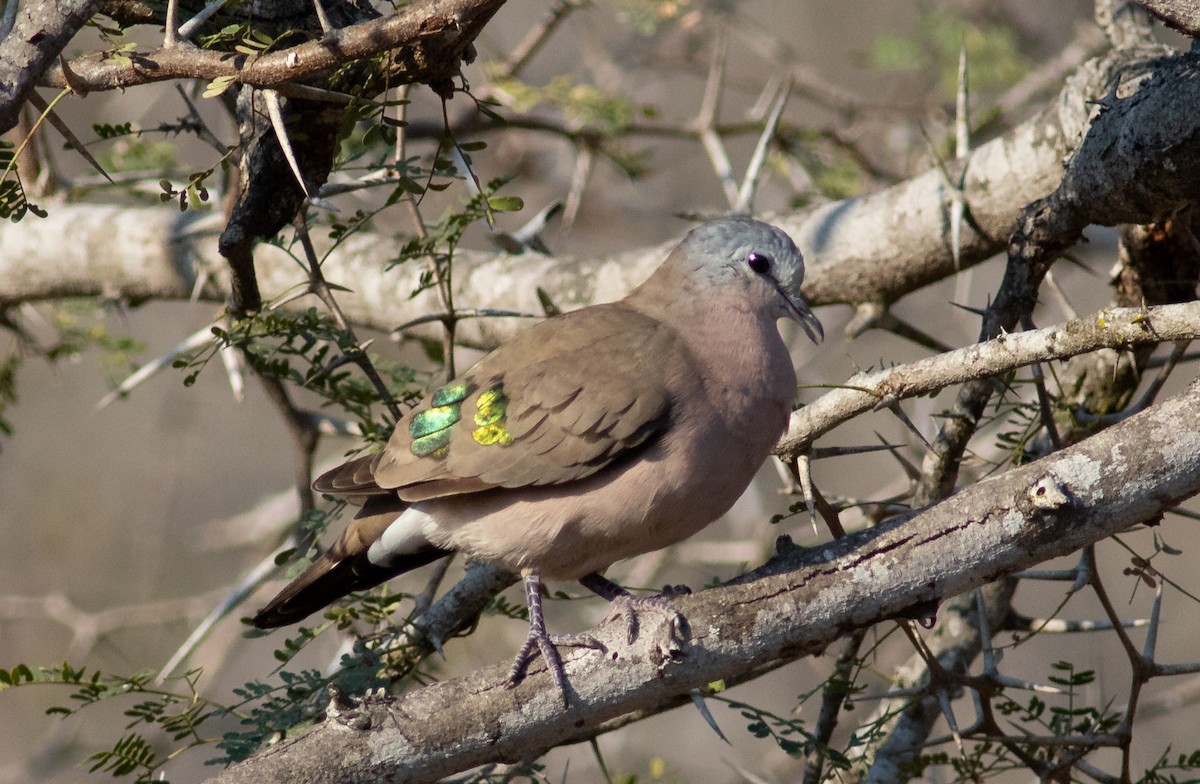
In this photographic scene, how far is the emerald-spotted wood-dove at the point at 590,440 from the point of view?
330 cm

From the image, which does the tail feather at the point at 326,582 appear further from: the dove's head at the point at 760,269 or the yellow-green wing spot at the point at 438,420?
the dove's head at the point at 760,269

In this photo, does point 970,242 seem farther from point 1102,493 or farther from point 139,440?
point 139,440

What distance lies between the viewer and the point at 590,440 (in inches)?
131

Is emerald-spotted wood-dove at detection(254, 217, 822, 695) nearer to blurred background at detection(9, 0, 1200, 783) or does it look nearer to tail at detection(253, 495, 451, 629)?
tail at detection(253, 495, 451, 629)

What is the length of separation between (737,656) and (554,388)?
3.50 ft

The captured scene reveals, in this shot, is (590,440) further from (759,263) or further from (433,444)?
(759,263)

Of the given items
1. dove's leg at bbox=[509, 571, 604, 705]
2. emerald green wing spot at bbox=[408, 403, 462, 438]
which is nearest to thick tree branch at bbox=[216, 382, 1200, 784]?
dove's leg at bbox=[509, 571, 604, 705]

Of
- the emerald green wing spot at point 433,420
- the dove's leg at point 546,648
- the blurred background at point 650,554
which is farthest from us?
the blurred background at point 650,554

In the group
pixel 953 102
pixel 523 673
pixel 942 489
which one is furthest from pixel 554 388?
pixel 953 102

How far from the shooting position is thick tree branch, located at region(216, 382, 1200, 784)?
2576 mm

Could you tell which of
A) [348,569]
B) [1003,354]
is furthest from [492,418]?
[1003,354]

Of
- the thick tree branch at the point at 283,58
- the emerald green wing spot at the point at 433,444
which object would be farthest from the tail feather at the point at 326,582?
the thick tree branch at the point at 283,58

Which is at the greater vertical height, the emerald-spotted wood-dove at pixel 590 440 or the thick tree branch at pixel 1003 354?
the emerald-spotted wood-dove at pixel 590 440

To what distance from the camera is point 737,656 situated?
2.70 m
